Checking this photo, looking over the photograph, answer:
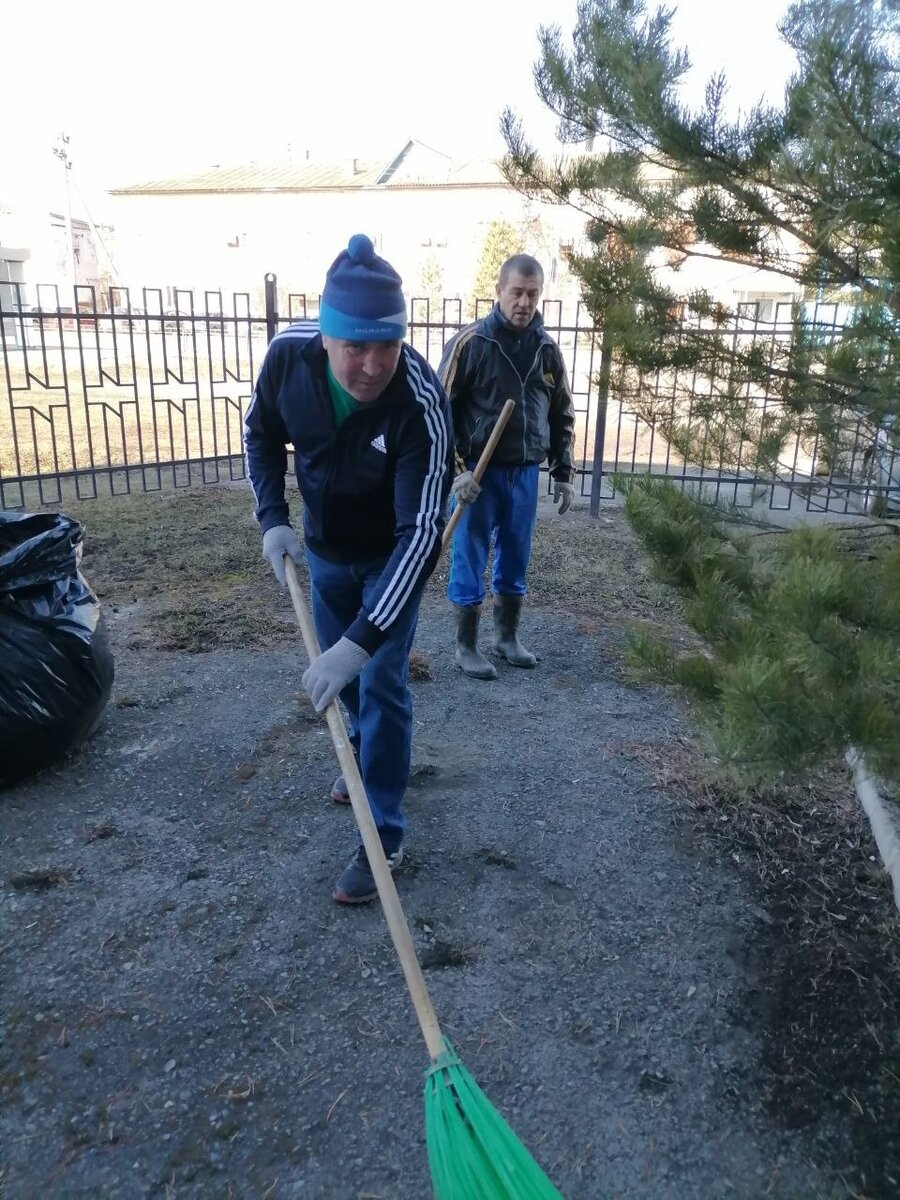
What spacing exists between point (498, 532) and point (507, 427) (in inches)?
19.2

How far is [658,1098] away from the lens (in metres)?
1.86

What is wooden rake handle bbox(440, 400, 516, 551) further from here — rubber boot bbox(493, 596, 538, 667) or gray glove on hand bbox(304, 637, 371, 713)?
gray glove on hand bbox(304, 637, 371, 713)

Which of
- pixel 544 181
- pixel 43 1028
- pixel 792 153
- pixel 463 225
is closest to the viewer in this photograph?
pixel 792 153

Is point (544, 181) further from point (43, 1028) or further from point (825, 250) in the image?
point (43, 1028)

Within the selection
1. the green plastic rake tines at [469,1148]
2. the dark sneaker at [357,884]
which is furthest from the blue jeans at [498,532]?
the green plastic rake tines at [469,1148]

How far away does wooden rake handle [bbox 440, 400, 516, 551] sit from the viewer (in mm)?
Answer: 3516

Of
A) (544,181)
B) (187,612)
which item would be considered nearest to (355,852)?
(544,181)

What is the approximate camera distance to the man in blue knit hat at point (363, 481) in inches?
78.0

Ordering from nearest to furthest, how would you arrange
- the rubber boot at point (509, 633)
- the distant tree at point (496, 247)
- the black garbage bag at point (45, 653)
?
1. the black garbage bag at point (45, 653)
2. the rubber boot at point (509, 633)
3. the distant tree at point (496, 247)

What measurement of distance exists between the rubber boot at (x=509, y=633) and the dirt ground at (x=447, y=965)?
1.66 ft

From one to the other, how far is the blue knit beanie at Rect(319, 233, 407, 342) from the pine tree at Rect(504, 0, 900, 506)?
500 mm

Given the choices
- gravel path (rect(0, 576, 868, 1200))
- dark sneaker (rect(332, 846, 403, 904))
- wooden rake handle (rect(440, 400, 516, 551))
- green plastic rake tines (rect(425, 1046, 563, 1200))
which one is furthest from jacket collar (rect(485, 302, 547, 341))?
green plastic rake tines (rect(425, 1046, 563, 1200))

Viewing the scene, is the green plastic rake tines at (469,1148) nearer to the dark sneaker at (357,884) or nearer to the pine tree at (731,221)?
the dark sneaker at (357,884)

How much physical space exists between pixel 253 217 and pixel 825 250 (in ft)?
106
